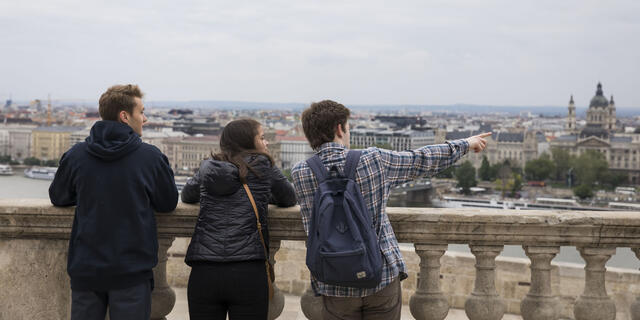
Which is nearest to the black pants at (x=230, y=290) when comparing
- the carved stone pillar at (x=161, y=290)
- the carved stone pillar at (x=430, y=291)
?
the carved stone pillar at (x=161, y=290)

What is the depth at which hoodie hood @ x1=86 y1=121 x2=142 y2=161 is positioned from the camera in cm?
135

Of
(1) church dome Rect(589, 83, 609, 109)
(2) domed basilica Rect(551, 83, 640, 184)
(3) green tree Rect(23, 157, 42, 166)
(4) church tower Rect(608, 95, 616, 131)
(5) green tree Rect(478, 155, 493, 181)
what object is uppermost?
(1) church dome Rect(589, 83, 609, 109)

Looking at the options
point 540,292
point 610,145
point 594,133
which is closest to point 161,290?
point 540,292

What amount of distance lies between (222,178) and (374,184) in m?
0.26

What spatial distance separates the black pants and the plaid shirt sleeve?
0.91 feet

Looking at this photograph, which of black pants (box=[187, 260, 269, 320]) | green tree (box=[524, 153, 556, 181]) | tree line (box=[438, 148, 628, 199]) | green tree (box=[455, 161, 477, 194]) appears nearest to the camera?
black pants (box=[187, 260, 269, 320])

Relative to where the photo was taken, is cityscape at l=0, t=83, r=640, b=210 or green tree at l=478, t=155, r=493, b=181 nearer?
cityscape at l=0, t=83, r=640, b=210

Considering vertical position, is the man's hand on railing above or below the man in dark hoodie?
above

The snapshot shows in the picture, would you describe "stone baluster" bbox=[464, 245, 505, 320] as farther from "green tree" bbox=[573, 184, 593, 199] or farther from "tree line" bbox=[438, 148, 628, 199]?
"tree line" bbox=[438, 148, 628, 199]

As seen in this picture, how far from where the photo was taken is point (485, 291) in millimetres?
1550

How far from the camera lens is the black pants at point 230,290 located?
1363 millimetres

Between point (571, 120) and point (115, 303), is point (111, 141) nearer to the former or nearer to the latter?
point (115, 303)

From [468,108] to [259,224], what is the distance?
150827mm

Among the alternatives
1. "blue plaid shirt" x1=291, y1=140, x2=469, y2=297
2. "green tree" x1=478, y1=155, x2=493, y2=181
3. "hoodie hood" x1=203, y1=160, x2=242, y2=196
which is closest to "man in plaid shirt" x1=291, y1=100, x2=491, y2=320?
"blue plaid shirt" x1=291, y1=140, x2=469, y2=297
